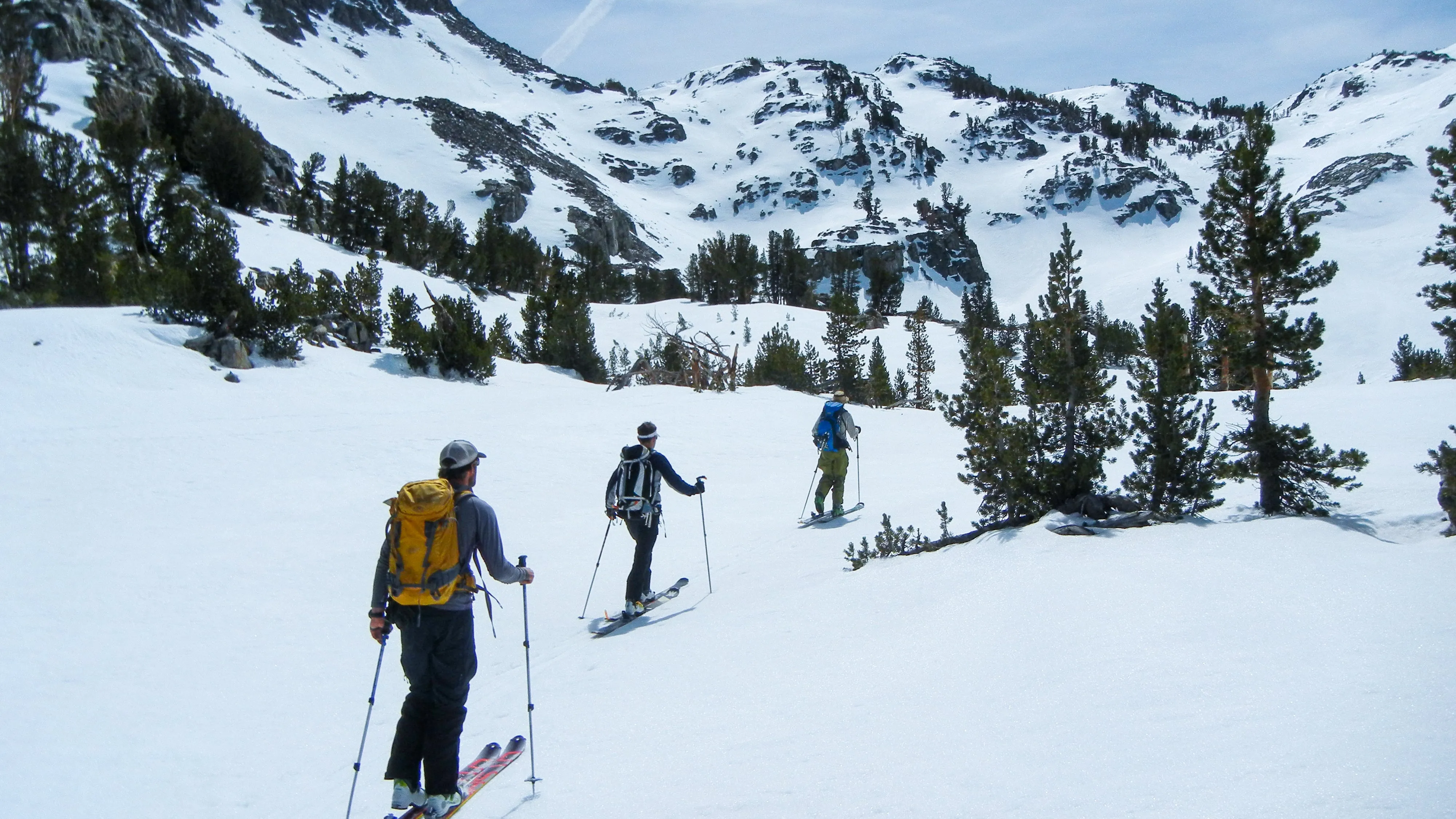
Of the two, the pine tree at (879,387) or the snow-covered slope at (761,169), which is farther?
the snow-covered slope at (761,169)

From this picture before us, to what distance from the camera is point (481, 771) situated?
15.4 feet

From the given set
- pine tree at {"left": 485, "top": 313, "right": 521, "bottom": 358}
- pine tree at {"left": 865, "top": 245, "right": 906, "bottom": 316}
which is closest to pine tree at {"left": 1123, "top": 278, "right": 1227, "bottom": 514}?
pine tree at {"left": 485, "top": 313, "right": 521, "bottom": 358}

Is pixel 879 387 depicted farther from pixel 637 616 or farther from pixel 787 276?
pixel 787 276

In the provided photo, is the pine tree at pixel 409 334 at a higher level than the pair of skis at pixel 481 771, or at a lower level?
higher

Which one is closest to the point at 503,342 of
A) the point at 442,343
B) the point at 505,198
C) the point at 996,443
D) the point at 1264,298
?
the point at 442,343

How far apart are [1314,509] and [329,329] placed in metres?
24.2

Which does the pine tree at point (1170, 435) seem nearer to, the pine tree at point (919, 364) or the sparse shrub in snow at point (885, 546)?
the sparse shrub in snow at point (885, 546)

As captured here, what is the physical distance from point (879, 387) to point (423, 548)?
119 ft

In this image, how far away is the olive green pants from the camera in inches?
462

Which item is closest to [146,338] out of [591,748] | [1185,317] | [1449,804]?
[591,748]

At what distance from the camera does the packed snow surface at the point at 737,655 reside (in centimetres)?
365

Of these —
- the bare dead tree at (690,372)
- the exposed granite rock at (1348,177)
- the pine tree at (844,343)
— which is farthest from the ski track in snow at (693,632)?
the exposed granite rock at (1348,177)

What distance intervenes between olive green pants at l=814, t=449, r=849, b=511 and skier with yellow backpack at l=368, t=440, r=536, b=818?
311 inches

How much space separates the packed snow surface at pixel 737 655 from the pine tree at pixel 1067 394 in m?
0.92
